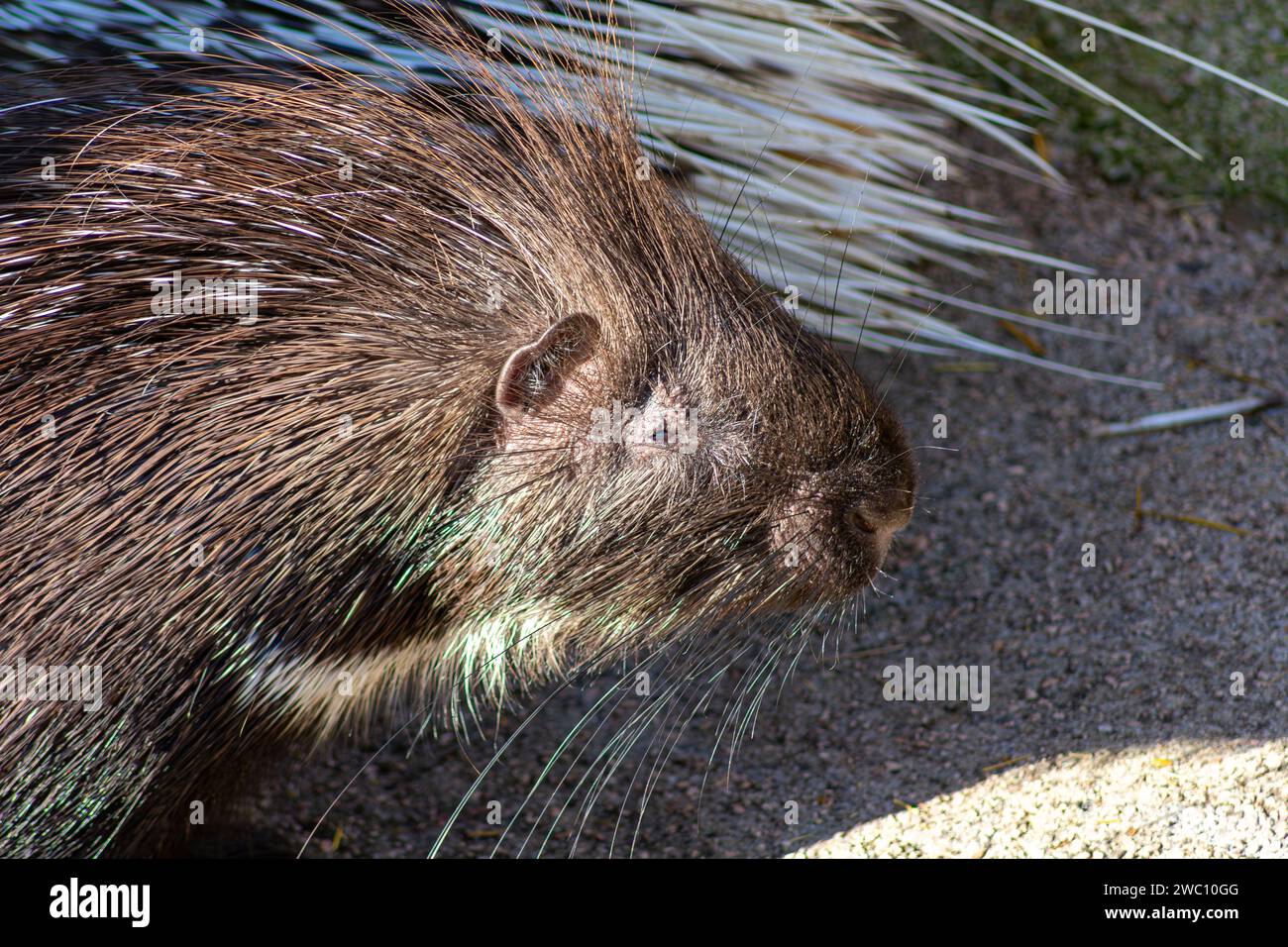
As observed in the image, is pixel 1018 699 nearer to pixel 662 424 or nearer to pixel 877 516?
pixel 877 516

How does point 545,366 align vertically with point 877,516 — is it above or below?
above

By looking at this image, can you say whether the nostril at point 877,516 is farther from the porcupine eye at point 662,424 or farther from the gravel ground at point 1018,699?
the gravel ground at point 1018,699

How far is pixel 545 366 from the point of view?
154 centimetres

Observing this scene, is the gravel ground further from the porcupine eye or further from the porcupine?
the porcupine eye

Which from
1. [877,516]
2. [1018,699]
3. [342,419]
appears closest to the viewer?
[342,419]

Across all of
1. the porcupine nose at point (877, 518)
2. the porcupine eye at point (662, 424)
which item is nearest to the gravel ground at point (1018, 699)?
the porcupine nose at point (877, 518)

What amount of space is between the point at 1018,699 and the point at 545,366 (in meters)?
1.08

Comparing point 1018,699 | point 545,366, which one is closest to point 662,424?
point 545,366

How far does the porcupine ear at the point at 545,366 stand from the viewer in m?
1.51

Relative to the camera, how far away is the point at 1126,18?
3.62 metres

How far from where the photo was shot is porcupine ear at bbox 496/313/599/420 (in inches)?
59.4

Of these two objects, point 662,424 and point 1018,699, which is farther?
point 1018,699

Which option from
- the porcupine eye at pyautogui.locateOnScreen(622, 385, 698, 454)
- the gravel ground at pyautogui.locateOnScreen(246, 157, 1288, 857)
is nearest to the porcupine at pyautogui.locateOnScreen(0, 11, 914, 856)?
the porcupine eye at pyautogui.locateOnScreen(622, 385, 698, 454)

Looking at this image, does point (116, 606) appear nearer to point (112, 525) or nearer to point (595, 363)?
point (112, 525)
